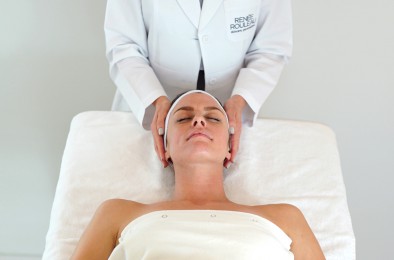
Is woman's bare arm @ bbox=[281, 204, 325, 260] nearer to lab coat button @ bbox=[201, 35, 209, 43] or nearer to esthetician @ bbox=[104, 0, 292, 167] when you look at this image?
esthetician @ bbox=[104, 0, 292, 167]

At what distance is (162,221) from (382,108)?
126 centimetres

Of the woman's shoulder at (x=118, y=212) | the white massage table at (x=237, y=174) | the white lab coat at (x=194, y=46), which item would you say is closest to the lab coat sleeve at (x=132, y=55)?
the white lab coat at (x=194, y=46)

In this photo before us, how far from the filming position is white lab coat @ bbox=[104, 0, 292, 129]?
1437 mm

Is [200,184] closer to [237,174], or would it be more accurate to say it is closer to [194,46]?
[237,174]

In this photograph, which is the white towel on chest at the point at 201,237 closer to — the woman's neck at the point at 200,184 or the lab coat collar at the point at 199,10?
the woman's neck at the point at 200,184

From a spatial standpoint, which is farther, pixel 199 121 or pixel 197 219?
pixel 199 121

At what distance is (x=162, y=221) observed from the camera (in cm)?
120

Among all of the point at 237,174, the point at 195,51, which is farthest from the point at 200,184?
the point at 195,51

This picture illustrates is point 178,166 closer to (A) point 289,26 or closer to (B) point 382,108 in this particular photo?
(A) point 289,26

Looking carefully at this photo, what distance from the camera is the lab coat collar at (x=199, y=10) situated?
55.5 inches

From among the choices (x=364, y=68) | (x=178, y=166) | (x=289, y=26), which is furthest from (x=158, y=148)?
(x=364, y=68)

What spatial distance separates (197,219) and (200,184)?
8.1 inches

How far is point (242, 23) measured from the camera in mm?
1472

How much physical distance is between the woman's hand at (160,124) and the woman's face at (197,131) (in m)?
0.03
